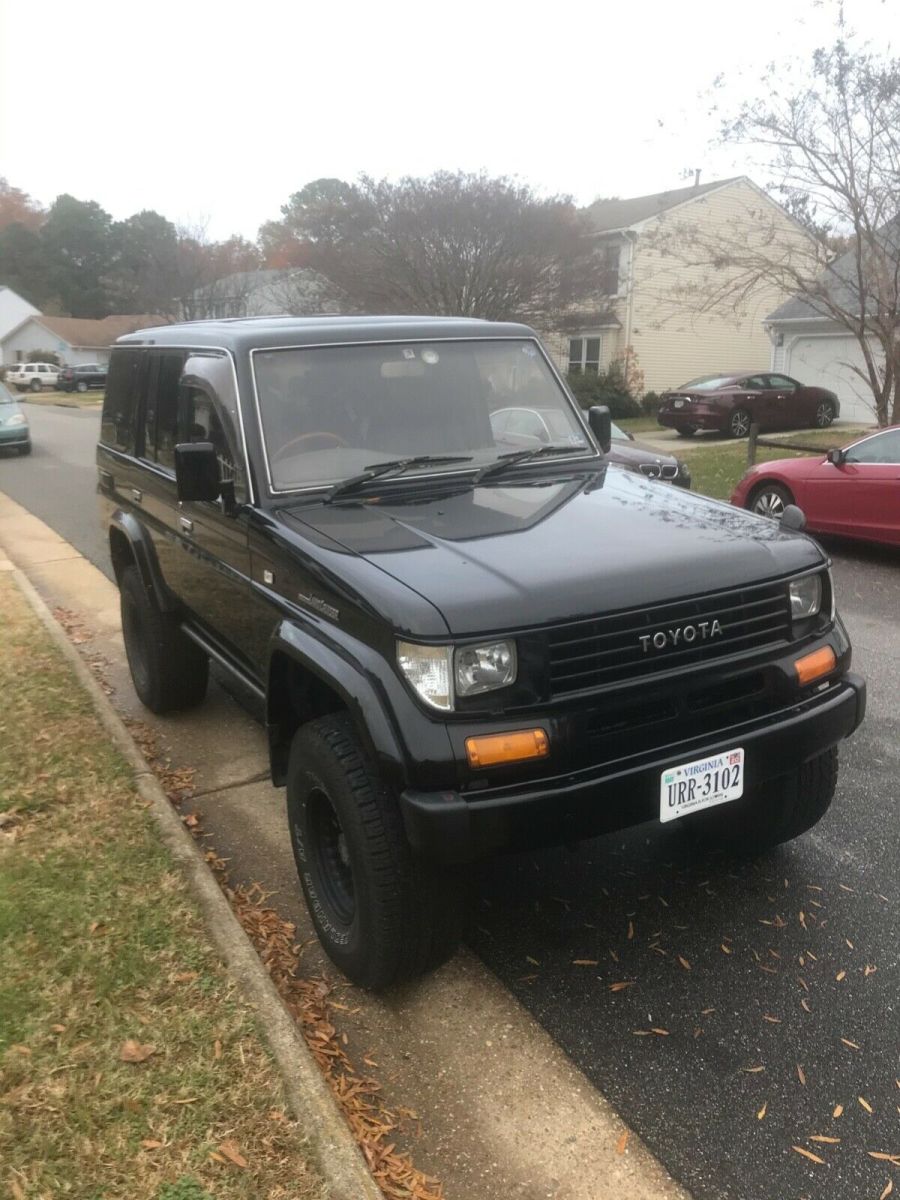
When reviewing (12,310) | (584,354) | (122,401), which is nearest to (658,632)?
(122,401)

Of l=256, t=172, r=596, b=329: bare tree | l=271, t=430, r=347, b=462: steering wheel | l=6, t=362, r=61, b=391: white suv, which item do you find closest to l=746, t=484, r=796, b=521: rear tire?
l=271, t=430, r=347, b=462: steering wheel

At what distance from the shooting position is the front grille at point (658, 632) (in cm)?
281

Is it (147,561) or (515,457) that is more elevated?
(515,457)

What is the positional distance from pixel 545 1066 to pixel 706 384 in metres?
22.8

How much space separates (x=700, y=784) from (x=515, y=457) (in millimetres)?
1663

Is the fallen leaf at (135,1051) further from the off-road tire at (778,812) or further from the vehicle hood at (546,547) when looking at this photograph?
the off-road tire at (778,812)

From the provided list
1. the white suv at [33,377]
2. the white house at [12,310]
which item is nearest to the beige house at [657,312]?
the white suv at [33,377]

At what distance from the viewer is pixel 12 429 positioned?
2062 centimetres

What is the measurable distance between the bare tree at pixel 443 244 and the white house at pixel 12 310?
189ft

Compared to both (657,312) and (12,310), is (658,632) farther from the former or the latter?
(12,310)

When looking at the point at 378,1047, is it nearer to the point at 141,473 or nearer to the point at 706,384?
the point at 141,473

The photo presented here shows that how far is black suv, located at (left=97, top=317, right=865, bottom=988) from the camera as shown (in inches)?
108

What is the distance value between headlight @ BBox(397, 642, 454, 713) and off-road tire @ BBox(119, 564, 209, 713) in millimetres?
2753

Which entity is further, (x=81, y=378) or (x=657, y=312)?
(x=81, y=378)
